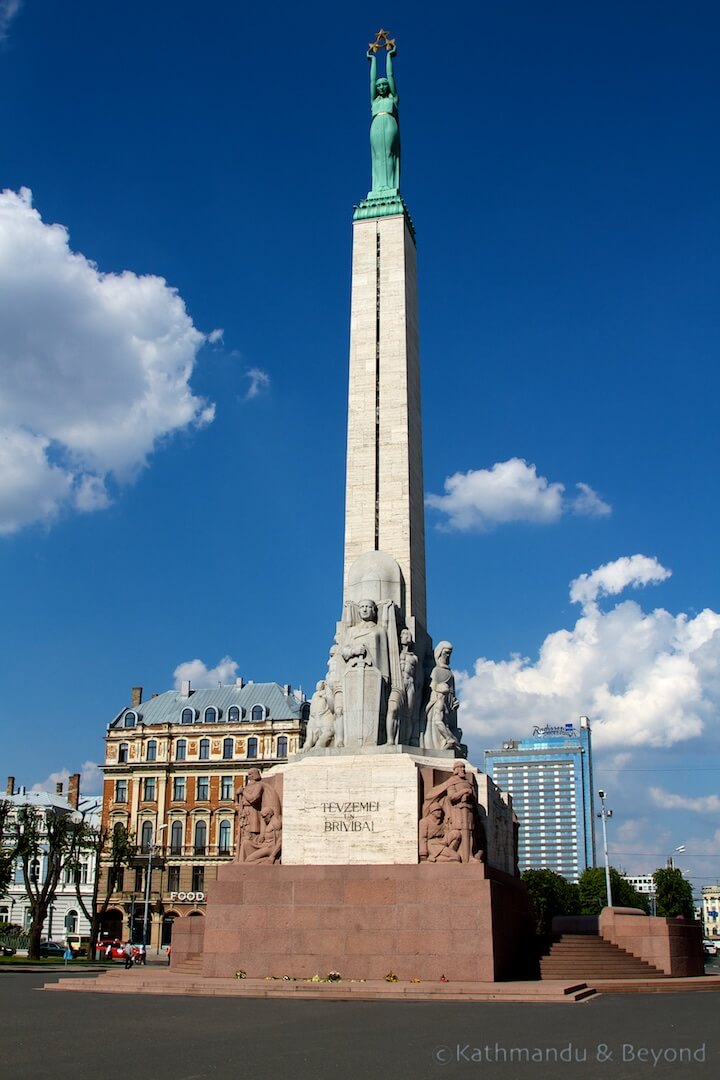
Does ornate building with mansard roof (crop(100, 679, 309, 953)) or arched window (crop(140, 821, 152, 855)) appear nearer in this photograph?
ornate building with mansard roof (crop(100, 679, 309, 953))

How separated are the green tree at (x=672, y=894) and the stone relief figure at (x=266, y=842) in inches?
2662

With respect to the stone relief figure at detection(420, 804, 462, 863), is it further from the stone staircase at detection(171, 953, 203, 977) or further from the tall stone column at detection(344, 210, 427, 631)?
the tall stone column at detection(344, 210, 427, 631)

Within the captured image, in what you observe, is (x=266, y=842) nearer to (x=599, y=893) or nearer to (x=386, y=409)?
(x=386, y=409)

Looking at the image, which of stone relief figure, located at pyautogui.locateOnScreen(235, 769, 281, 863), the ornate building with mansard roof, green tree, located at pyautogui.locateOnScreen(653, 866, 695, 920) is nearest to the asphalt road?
stone relief figure, located at pyautogui.locateOnScreen(235, 769, 281, 863)

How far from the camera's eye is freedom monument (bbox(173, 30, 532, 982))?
21.5m

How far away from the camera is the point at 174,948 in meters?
24.7

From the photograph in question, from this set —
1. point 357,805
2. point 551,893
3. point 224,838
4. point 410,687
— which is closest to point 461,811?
point 357,805

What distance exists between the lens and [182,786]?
73875 millimetres

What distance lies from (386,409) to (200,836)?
5033 cm

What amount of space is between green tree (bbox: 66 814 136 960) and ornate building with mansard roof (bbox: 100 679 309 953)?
149 cm

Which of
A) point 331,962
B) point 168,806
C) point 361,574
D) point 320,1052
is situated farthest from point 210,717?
point 320,1052

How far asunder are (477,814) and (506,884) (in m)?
2.63

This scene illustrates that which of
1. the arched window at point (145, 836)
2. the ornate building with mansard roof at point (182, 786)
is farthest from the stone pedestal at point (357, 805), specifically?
the arched window at point (145, 836)

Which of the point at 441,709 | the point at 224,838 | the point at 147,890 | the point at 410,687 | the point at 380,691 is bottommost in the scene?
the point at 147,890
